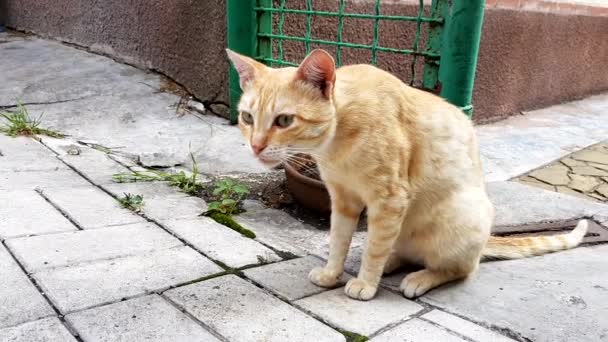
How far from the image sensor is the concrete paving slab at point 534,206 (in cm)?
260

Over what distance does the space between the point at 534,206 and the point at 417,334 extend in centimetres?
158

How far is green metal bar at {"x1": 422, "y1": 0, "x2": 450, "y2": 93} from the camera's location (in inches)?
93.7

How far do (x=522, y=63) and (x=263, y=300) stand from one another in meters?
4.32

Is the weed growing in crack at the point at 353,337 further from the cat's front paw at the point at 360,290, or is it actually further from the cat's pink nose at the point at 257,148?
the cat's pink nose at the point at 257,148

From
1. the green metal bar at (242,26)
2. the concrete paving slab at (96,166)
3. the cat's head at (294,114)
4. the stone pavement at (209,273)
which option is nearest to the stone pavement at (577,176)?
the stone pavement at (209,273)

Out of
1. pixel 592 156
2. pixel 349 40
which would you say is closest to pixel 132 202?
pixel 349 40

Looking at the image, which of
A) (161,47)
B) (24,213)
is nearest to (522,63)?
(161,47)

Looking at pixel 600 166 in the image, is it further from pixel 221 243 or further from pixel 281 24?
pixel 221 243

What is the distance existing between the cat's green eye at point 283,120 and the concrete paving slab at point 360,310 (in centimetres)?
57

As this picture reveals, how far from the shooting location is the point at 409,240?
6.22 ft

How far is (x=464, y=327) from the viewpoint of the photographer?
5.03 feet

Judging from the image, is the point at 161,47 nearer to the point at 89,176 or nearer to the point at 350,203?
the point at 89,176

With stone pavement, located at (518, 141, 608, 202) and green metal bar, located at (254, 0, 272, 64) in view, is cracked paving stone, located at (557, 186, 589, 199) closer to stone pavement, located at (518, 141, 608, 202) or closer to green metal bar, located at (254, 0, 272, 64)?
stone pavement, located at (518, 141, 608, 202)

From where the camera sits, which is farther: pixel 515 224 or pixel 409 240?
pixel 515 224
